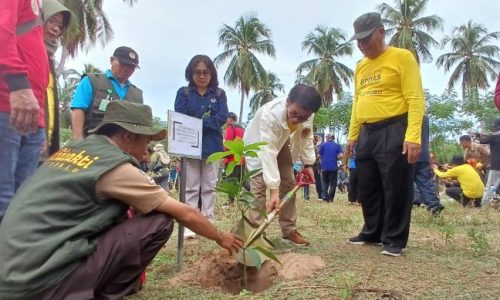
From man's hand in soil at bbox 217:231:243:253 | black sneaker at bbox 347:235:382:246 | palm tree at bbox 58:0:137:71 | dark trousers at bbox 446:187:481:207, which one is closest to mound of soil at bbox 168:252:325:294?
man's hand in soil at bbox 217:231:243:253

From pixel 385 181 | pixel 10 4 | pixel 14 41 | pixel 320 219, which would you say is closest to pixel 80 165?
pixel 14 41

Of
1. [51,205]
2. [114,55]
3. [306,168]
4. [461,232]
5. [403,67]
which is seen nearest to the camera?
[51,205]

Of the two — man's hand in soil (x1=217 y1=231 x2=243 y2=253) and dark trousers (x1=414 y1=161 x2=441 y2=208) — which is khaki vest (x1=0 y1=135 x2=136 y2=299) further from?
dark trousers (x1=414 y1=161 x2=441 y2=208)

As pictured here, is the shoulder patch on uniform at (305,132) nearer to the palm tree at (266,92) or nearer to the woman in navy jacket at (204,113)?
the woman in navy jacket at (204,113)

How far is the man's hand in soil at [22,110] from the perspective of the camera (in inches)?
80.2

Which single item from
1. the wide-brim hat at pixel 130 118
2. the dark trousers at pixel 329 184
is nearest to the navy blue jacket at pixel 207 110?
the wide-brim hat at pixel 130 118

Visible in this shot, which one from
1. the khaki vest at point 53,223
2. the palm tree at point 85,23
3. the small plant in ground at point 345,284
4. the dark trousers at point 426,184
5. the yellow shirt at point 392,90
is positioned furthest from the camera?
the palm tree at point 85,23

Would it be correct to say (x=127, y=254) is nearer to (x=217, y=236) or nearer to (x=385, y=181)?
(x=217, y=236)

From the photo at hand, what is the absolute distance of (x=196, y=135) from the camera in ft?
10.8

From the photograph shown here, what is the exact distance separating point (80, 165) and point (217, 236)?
730mm

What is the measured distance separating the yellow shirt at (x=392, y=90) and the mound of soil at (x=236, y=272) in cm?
110

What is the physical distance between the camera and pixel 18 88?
2.06 m

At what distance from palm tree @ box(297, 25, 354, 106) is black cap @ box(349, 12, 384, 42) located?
115 feet

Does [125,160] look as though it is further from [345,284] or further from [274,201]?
[274,201]
